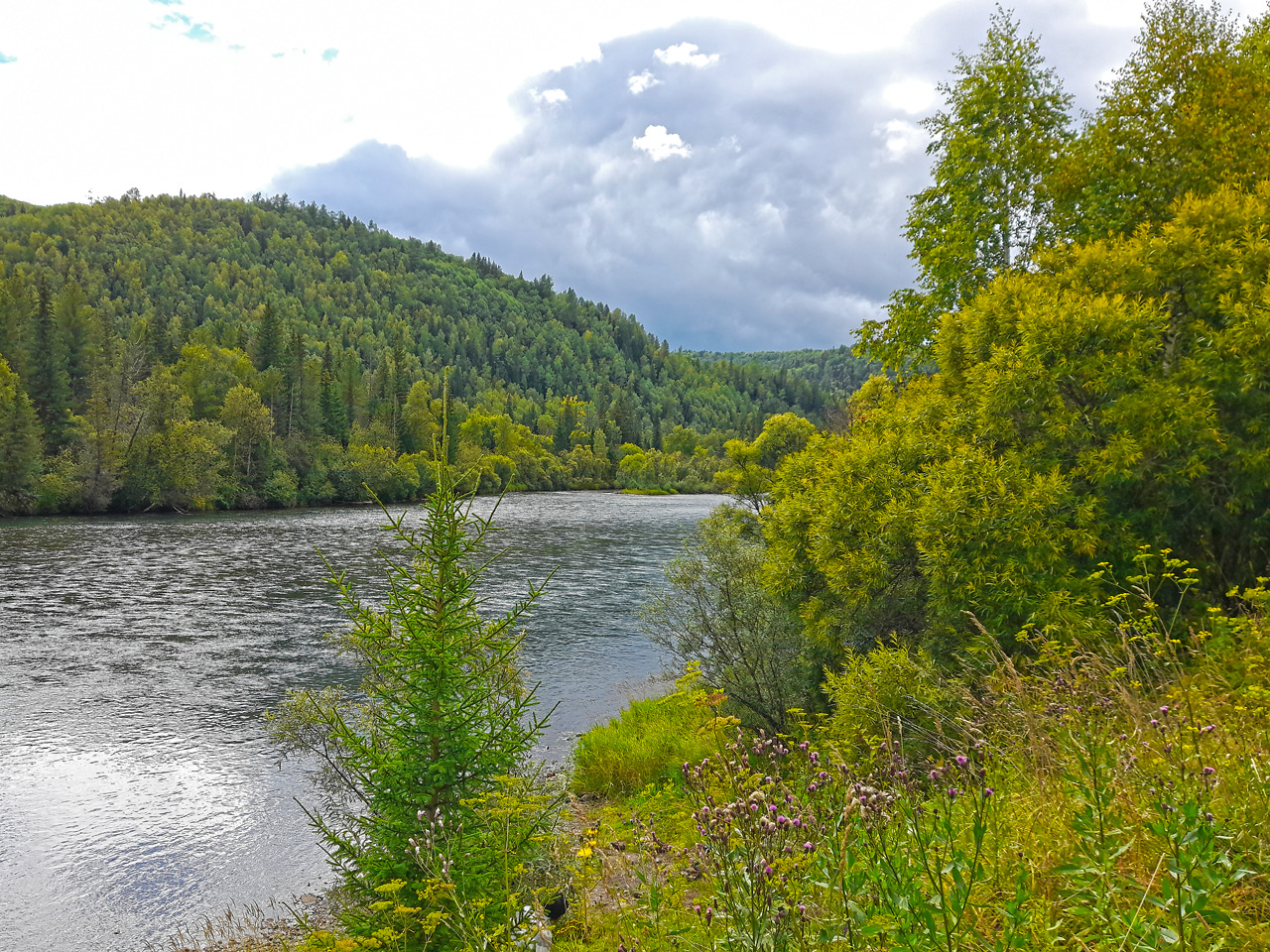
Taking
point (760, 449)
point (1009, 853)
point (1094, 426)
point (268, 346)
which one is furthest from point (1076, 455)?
point (268, 346)

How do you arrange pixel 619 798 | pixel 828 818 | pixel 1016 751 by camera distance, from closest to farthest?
pixel 828 818 → pixel 1016 751 → pixel 619 798

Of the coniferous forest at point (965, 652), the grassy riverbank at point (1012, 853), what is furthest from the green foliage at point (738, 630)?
the grassy riverbank at point (1012, 853)

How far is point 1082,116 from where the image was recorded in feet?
57.5

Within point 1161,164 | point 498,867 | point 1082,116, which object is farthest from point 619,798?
point 1082,116

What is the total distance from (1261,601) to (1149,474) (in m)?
3.25

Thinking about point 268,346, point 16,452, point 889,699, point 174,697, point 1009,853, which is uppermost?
point 268,346

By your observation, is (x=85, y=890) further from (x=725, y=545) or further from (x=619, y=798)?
(x=725, y=545)

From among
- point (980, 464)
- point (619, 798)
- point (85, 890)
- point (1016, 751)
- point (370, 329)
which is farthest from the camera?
point (370, 329)

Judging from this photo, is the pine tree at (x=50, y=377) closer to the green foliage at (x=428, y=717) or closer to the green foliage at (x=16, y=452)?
the green foliage at (x=16, y=452)

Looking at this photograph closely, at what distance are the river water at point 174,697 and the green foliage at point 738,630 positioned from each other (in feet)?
16.0

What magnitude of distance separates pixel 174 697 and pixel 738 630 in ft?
57.4

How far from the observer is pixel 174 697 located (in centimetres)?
2064

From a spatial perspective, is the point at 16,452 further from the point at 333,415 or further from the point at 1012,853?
the point at 1012,853

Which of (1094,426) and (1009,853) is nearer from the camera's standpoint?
(1009,853)
